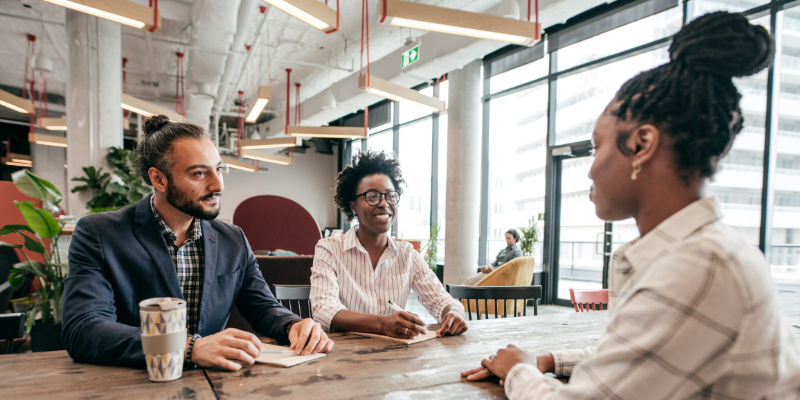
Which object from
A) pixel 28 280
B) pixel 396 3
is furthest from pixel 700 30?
pixel 28 280

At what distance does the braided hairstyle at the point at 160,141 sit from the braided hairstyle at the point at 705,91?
1.32 m

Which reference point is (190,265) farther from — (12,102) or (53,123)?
(53,123)

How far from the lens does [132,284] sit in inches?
51.8

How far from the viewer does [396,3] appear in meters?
2.99

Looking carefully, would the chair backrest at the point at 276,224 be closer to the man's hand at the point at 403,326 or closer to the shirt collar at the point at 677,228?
the man's hand at the point at 403,326

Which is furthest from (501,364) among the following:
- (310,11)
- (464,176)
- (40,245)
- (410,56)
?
(464,176)

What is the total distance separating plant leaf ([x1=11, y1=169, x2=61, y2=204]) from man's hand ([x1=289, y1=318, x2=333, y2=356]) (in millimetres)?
2772

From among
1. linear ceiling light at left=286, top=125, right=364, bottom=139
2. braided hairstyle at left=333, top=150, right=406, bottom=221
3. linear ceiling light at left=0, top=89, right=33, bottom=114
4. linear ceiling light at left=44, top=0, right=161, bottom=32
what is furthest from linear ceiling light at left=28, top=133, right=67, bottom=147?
braided hairstyle at left=333, top=150, right=406, bottom=221

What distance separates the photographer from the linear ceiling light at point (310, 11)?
263cm

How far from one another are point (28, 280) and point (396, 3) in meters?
3.62

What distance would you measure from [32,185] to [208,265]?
2.50m

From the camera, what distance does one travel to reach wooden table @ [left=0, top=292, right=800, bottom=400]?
0.87 metres

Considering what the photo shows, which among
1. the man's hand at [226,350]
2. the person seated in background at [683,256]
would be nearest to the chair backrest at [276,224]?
the man's hand at [226,350]

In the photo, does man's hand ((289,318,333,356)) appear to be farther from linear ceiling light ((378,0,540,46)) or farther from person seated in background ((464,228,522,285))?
person seated in background ((464,228,522,285))
